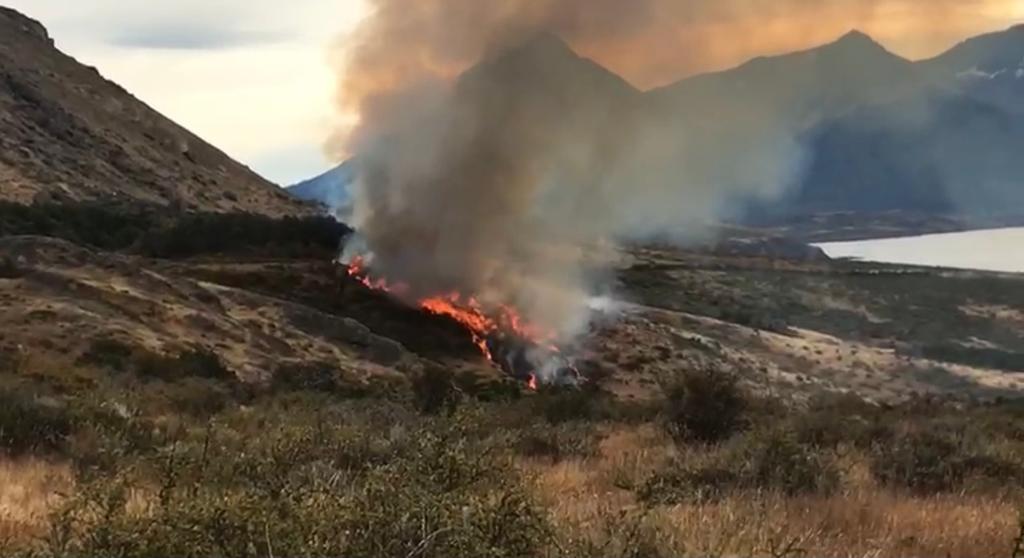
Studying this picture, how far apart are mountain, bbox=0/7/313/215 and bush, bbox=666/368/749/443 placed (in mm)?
60099

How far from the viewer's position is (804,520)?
278 inches

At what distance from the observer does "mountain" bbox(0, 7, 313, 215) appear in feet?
247

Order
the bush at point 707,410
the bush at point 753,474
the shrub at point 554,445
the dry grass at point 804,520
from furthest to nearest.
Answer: the bush at point 707,410
the shrub at point 554,445
the bush at point 753,474
the dry grass at point 804,520

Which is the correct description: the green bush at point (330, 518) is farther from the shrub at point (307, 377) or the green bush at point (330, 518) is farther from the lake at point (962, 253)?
the lake at point (962, 253)

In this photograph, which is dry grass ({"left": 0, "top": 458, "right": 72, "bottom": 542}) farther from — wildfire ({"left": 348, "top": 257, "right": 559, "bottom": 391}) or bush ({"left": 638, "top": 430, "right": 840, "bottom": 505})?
wildfire ({"left": 348, "top": 257, "right": 559, "bottom": 391})

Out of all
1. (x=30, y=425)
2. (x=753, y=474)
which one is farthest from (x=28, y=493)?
(x=753, y=474)

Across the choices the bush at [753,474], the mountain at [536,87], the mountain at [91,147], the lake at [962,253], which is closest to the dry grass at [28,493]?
the bush at [753,474]

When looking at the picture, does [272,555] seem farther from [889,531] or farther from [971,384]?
[971,384]

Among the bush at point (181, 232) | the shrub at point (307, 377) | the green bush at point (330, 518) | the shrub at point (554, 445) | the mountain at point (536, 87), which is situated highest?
the mountain at point (536, 87)

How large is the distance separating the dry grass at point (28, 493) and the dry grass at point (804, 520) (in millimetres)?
3560

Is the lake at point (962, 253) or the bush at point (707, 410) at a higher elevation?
the lake at point (962, 253)

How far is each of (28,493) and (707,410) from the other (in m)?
9.60

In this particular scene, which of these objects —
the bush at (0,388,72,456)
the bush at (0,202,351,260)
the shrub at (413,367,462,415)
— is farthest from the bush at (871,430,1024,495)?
the bush at (0,202,351,260)

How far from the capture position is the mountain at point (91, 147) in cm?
7531
